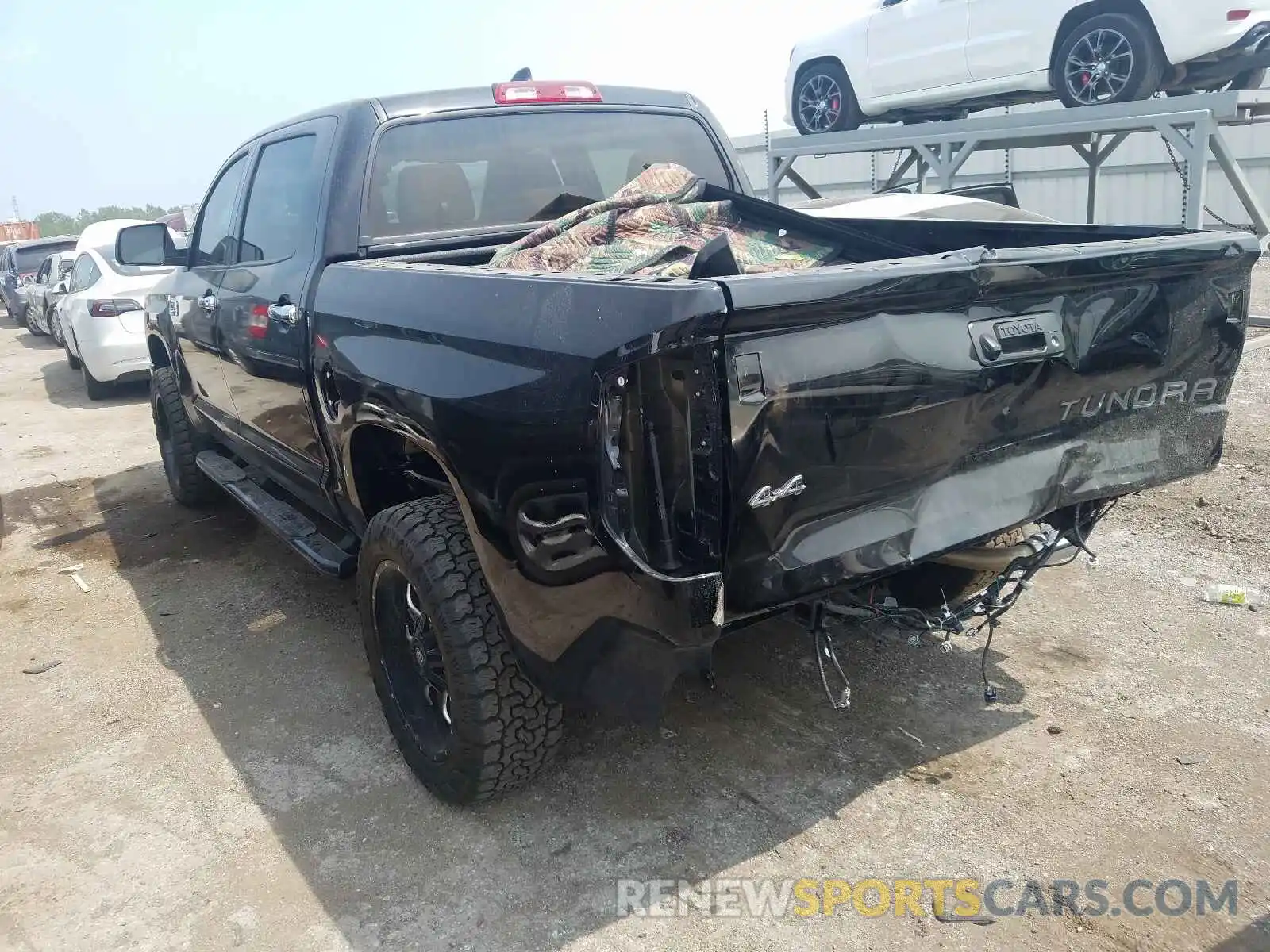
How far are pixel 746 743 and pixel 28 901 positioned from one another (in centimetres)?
202

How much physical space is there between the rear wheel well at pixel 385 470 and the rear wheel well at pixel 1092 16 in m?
6.66

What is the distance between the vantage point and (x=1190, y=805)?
2.70m

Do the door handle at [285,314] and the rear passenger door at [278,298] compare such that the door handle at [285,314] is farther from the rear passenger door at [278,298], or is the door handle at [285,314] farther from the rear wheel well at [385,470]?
the rear wheel well at [385,470]

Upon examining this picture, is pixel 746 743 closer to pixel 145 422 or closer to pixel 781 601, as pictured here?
pixel 781 601

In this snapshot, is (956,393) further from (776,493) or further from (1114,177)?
(1114,177)

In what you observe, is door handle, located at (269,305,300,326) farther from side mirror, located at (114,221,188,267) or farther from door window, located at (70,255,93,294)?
door window, located at (70,255,93,294)

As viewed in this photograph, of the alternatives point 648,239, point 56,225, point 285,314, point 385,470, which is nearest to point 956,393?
point 648,239

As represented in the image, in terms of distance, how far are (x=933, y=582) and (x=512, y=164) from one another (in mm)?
2202

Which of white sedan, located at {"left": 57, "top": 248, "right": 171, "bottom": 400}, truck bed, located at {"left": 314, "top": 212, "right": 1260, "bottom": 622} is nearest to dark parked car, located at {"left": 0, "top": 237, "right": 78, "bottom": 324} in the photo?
white sedan, located at {"left": 57, "top": 248, "right": 171, "bottom": 400}

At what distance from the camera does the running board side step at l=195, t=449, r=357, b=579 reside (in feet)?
11.7

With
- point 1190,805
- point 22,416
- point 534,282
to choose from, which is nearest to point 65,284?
point 22,416

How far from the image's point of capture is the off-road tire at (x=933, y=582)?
2980mm

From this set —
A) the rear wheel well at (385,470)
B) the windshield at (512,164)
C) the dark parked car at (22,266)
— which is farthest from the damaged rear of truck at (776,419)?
the dark parked car at (22,266)

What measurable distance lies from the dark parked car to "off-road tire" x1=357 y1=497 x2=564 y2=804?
16.0 meters
